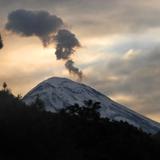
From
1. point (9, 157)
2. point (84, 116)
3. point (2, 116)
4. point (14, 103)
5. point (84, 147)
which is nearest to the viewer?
point (9, 157)

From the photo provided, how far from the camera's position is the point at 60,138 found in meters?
55.4

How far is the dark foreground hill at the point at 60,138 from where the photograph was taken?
5088 centimetres

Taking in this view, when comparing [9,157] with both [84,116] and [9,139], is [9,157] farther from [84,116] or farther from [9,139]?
[84,116]

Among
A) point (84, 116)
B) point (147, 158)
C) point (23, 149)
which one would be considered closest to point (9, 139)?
point (23, 149)

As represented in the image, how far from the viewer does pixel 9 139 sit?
166 ft

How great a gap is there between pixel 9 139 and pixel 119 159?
851 inches

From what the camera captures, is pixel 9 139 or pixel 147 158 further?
pixel 147 158

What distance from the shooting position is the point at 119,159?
69.7m

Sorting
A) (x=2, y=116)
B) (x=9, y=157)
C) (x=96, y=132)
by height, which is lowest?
(x=9, y=157)

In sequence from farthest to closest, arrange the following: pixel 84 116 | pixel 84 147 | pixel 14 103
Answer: pixel 84 116 < pixel 84 147 < pixel 14 103

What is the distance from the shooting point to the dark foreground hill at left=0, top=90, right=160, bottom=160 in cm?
5088

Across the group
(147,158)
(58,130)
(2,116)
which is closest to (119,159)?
(147,158)

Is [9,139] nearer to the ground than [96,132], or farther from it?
nearer to the ground

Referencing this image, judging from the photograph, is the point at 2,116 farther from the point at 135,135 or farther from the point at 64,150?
the point at 135,135
